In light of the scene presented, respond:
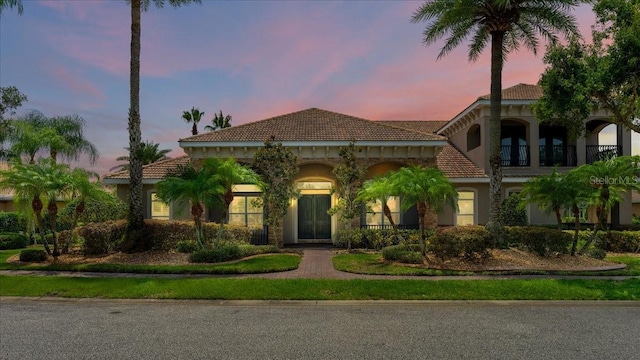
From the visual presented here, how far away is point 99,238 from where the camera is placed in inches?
588

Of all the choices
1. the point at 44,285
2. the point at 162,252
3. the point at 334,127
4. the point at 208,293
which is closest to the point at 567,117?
the point at 334,127

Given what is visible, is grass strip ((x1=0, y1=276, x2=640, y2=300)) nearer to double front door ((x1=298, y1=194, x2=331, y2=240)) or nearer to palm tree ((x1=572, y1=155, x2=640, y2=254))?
palm tree ((x1=572, y1=155, x2=640, y2=254))

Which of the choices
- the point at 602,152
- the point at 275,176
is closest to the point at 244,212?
the point at 275,176

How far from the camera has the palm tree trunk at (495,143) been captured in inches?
589

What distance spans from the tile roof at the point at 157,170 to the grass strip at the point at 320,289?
34.1ft

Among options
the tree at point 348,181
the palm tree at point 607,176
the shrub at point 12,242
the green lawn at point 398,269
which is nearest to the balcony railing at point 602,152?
the palm tree at point 607,176

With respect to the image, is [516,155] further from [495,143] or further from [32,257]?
[32,257]

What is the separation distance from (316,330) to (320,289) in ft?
9.35

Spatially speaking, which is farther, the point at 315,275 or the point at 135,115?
the point at 135,115

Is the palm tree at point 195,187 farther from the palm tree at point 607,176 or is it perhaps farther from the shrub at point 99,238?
the palm tree at point 607,176

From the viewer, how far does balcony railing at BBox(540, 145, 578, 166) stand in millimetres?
22750

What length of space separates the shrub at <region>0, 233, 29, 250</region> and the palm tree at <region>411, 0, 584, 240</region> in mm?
20731

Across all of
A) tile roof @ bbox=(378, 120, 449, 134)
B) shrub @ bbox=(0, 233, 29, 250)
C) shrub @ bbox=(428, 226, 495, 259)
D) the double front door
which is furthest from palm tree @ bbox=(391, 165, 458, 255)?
shrub @ bbox=(0, 233, 29, 250)

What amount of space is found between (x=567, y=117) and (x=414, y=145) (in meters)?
6.34
